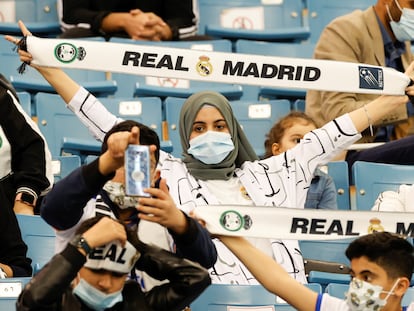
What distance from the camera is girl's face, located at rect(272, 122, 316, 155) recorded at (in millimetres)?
6223

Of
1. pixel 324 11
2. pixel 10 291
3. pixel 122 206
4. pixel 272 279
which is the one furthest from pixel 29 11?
pixel 272 279

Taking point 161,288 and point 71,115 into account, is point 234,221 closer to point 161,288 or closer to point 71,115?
point 161,288

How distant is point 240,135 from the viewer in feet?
19.0

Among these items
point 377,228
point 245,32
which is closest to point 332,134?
point 377,228

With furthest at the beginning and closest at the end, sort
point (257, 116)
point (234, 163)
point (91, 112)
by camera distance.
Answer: point (257, 116) < point (234, 163) < point (91, 112)

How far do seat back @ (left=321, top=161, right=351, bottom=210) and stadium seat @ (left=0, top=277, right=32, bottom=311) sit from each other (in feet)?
6.36

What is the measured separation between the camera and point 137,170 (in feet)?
13.5

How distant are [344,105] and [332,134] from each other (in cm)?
119

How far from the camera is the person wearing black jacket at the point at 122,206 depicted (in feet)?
13.8

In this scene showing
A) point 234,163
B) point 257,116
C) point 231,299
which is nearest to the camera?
point 231,299

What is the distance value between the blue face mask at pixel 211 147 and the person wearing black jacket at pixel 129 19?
2.10m

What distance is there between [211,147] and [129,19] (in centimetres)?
222

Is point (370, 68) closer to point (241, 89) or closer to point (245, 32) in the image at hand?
point (241, 89)

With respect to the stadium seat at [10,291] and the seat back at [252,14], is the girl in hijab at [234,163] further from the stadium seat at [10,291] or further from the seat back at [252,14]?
the seat back at [252,14]
